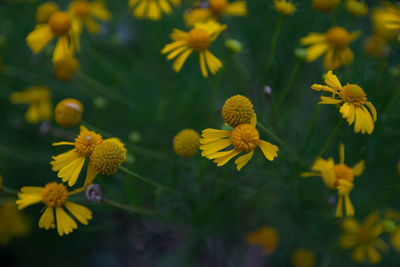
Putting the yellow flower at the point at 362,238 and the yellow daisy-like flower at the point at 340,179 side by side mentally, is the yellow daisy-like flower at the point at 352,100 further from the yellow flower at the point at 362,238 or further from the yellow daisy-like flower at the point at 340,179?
the yellow flower at the point at 362,238

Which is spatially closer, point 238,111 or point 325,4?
point 238,111

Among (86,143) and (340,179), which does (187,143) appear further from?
(340,179)

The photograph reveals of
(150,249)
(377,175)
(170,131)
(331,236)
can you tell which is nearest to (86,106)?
(170,131)

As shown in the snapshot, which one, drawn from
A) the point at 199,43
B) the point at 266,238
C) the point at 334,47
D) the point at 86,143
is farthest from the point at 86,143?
the point at 266,238

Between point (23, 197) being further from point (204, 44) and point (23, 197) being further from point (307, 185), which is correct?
point (307, 185)

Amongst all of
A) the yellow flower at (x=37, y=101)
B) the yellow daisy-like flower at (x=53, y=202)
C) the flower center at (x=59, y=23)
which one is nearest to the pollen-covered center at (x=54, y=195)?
the yellow daisy-like flower at (x=53, y=202)

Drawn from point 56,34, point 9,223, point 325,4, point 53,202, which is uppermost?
point 325,4
